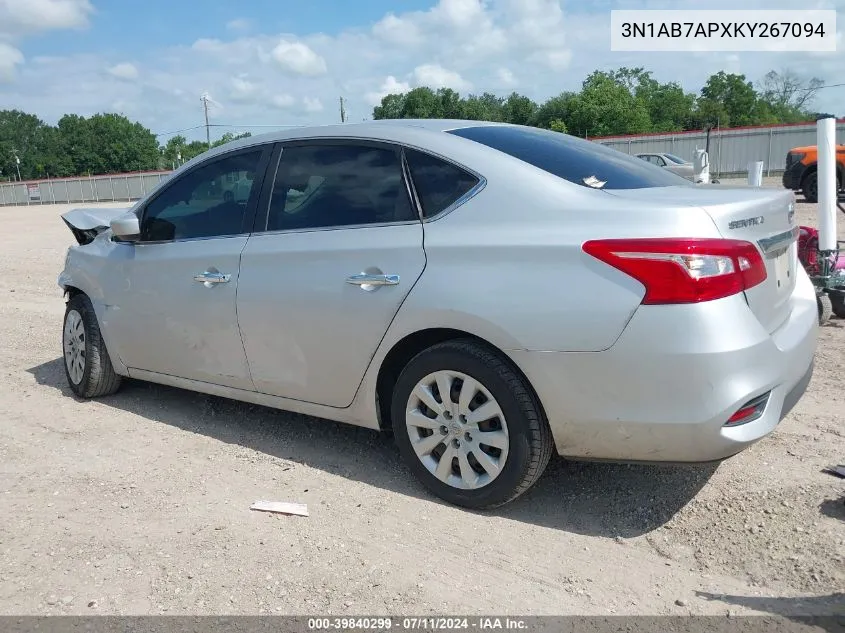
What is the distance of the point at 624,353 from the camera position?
2730mm

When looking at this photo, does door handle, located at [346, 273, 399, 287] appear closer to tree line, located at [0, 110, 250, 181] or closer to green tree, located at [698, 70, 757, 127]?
green tree, located at [698, 70, 757, 127]

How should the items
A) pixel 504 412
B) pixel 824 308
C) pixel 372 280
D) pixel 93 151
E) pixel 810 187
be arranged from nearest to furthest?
pixel 504 412
pixel 372 280
pixel 824 308
pixel 810 187
pixel 93 151

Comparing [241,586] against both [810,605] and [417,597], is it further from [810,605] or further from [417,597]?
[810,605]

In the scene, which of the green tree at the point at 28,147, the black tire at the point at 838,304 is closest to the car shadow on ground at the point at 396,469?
the black tire at the point at 838,304

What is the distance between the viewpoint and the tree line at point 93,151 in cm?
9956

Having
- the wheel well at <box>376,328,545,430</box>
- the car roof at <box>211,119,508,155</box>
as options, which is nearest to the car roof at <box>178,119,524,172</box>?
the car roof at <box>211,119,508,155</box>

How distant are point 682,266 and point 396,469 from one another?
1.87 meters

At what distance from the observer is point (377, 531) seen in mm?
3188

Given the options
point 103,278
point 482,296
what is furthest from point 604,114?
point 482,296

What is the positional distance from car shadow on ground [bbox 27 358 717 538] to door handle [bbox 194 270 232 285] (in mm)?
962

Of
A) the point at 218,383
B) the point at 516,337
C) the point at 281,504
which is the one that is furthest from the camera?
the point at 218,383

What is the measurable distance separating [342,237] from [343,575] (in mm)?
1569

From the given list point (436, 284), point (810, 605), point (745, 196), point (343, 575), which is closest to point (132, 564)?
point (343, 575)

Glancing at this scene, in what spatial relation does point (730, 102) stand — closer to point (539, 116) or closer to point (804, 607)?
point (539, 116)
